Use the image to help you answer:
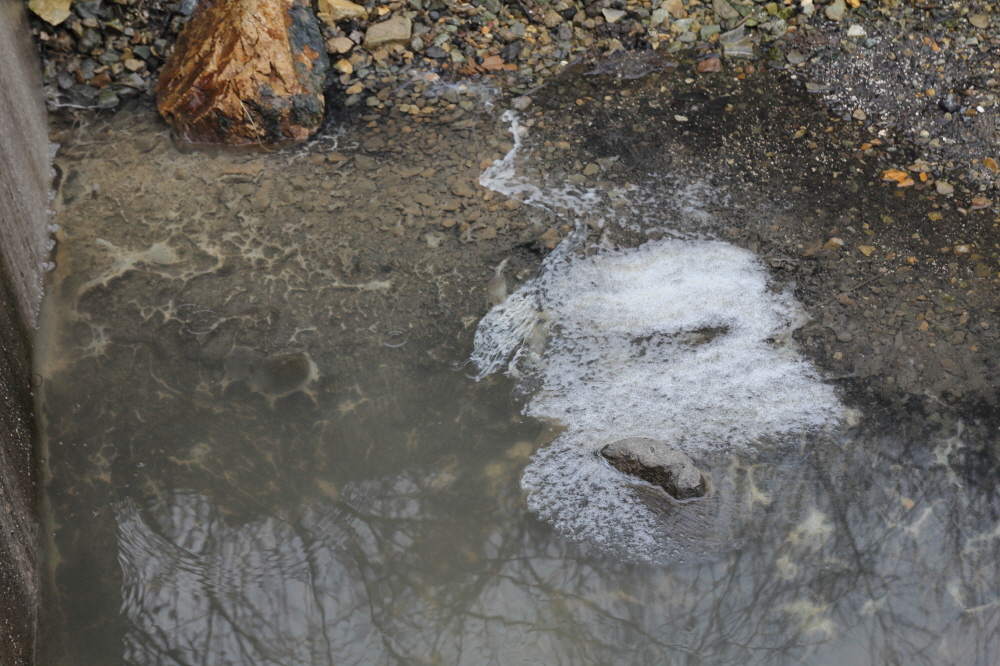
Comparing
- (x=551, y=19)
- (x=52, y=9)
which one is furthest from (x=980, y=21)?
(x=52, y=9)

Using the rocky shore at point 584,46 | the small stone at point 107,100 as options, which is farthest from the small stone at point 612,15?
the small stone at point 107,100

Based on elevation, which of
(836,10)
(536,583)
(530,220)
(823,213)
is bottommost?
(536,583)

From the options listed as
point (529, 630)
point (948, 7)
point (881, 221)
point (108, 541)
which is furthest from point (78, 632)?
point (948, 7)

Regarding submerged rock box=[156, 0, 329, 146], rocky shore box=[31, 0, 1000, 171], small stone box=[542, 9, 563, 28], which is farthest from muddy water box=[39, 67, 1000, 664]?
small stone box=[542, 9, 563, 28]

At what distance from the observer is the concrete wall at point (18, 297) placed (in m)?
2.24

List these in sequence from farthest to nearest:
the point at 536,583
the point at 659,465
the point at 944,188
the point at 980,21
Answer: the point at 980,21 → the point at 944,188 → the point at 659,465 → the point at 536,583

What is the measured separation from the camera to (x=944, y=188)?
3582 millimetres

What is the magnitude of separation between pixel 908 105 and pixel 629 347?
2.30 meters

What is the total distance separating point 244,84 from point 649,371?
259cm

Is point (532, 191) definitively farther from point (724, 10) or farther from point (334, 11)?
point (724, 10)

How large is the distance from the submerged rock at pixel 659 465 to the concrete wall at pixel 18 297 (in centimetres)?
195

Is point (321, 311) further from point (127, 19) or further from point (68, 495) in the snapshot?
point (127, 19)

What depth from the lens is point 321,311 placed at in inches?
123

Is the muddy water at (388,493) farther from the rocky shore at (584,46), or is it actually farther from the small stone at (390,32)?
the small stone at (390,32)
